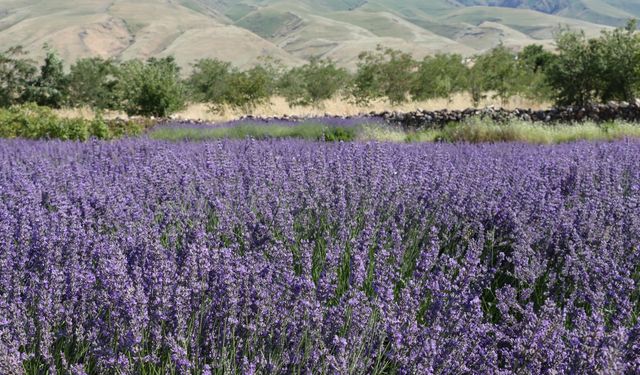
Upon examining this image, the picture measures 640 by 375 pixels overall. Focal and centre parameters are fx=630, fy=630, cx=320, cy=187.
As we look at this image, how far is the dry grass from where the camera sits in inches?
800

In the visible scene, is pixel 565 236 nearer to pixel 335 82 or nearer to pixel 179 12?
pixel 335 82

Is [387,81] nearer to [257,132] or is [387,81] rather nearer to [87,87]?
[87,87]

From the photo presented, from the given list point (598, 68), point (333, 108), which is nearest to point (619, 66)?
point (598, 68)

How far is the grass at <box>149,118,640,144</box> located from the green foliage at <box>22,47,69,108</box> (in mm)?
11151

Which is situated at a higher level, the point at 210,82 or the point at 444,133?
the point at 210,82

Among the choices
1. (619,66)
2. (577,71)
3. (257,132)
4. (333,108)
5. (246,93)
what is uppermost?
(619,66)

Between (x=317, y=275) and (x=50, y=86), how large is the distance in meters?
22.4

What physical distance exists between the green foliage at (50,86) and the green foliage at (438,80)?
42.6 feet

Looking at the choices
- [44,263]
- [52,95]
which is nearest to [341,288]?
[44,263]

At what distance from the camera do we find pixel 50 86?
75.3 feet

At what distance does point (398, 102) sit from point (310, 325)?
70.7 ft

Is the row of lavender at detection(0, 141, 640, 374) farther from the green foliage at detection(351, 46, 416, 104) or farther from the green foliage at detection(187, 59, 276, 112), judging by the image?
the green foliage at detection(351, 46, 416, 104)

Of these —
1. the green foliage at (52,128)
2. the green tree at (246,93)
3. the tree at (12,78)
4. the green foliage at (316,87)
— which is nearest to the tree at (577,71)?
the green foliage at (316,87)

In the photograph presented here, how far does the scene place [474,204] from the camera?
165 inches
